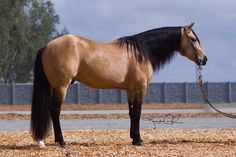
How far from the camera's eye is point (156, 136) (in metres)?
15.2

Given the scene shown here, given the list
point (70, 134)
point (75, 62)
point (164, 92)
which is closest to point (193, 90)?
point (164, 92)

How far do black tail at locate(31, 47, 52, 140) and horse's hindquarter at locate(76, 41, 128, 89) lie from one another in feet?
2.37

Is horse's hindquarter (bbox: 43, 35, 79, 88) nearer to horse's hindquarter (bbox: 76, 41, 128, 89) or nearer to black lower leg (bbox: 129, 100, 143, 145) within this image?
horse's hindquarter (bbox: 76, 41, 128, 89)

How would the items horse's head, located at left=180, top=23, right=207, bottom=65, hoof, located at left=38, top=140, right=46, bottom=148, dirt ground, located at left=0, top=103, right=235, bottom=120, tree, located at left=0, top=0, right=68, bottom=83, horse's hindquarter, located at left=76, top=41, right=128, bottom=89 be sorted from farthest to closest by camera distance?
tree, located at left=0, top=0, right=68, bottom=83 → dirt ground, located at left=0, top=103, right=235, bottom=120 → horse's head, located at left=180, top=23, right=207, bottom=65 → hoof, located at left=38, top=140, right=46, bottom=148 → horse's hindquarter, located at left=76, top=41, right=128, bottom=89

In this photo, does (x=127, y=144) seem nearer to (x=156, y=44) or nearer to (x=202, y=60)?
(x=156, y=44)

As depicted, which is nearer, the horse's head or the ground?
the ground

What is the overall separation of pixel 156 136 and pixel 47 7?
171ft

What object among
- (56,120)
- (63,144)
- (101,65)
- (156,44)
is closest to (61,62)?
(101,65)

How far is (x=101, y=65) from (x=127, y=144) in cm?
189

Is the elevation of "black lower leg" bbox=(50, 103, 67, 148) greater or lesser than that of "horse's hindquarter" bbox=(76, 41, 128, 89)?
lesser

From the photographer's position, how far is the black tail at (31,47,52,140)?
1260 centimetres

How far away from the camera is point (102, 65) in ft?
41.6

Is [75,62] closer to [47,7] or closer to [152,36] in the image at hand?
[152,36]

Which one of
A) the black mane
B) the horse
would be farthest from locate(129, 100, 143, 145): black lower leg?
the black mane
